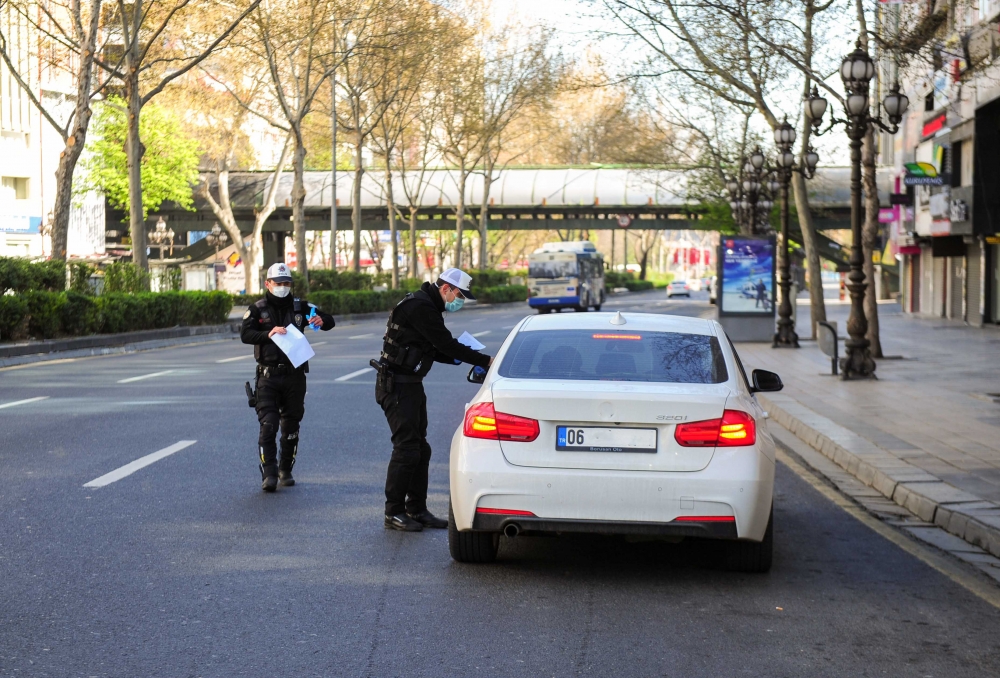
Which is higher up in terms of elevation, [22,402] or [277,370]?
[277,370]

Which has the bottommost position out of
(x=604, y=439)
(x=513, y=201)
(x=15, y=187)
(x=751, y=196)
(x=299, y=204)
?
(x=604, y=439)

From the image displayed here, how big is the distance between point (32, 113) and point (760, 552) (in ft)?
248

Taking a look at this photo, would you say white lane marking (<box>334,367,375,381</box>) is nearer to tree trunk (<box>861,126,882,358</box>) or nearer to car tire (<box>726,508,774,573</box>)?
tree trunk (<box>861,126,882,358</box>)

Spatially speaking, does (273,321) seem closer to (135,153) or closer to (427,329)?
(427,329)

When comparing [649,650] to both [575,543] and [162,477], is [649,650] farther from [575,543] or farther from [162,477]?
[162,477]

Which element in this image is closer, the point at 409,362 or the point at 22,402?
the point at 409,362

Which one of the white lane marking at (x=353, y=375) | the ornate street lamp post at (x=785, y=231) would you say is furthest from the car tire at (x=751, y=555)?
the ornate street lamp post at (x=785, y=231)

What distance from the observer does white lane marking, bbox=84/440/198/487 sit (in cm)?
1006

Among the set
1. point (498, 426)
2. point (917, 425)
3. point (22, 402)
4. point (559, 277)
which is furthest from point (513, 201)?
point (498, 426)

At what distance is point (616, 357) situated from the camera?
729 centimetres

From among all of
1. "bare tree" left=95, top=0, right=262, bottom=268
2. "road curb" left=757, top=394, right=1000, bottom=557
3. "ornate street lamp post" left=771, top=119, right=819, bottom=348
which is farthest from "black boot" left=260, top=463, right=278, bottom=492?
"bare tree" left=95, top=0, right=262, bottom=268

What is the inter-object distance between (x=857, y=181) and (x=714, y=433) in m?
15.3

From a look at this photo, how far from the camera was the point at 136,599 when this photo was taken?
636 centimetres

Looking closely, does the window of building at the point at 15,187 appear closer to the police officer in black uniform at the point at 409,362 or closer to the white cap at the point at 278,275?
the white cap at the point at 278,275
